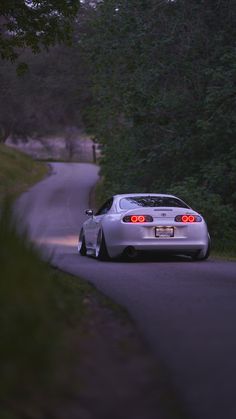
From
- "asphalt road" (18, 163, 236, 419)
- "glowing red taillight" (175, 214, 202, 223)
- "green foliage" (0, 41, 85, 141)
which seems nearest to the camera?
"asphalt road" (18, 163, 236, 419)

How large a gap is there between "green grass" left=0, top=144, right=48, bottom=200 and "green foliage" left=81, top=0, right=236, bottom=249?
23.9m

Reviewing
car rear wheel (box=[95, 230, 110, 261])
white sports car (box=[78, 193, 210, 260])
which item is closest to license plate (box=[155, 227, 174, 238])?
white sports car (box=[78, 193, 210, 260])

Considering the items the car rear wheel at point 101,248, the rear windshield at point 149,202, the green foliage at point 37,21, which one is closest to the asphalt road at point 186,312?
the car rear wheel at point 101,248

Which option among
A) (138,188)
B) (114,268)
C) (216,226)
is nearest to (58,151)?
(138,188)

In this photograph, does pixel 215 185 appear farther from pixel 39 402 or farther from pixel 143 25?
pixel 39 402

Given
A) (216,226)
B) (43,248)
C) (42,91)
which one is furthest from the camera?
(42,91)

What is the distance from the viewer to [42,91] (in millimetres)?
50000

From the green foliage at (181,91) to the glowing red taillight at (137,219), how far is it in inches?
273

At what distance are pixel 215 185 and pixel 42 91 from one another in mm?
26615

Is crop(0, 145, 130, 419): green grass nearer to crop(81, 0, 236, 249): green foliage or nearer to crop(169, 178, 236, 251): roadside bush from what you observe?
crop(169, 178, 236, 251): roadside bush

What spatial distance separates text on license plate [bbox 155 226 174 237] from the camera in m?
16.1

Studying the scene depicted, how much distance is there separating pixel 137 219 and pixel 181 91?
10.6 metres

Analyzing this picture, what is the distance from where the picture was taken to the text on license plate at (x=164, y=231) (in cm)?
1612

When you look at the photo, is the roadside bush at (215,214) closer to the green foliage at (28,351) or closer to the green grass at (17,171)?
the green foliage at (28,351)
